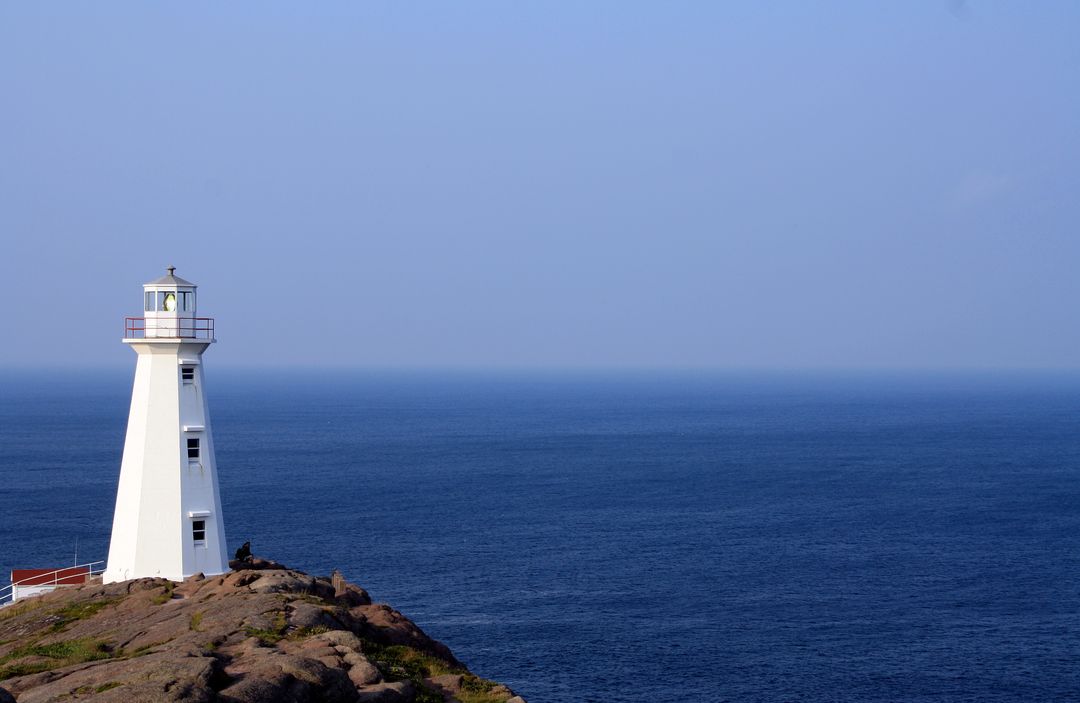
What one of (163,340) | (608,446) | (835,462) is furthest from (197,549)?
(608,446)

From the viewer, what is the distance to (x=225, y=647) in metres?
26.8

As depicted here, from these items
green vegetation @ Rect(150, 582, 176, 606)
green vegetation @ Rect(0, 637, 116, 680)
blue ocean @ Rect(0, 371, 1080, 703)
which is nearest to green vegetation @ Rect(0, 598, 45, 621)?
green vegetation @ Rect(150, 582, 176, 606)

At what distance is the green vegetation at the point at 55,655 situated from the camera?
2698 cm

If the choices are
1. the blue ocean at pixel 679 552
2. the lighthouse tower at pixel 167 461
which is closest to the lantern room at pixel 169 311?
the lighthouse tower at pixel 167 461

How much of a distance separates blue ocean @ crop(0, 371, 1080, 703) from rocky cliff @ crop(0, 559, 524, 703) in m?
17.6

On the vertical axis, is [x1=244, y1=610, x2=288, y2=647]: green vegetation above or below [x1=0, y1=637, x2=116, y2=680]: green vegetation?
above

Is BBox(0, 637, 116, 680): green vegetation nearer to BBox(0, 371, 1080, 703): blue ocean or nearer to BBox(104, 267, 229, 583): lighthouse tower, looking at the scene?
BBox(104, 267, 229, 583): lighthouse tower

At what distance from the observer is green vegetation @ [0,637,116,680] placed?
26984 millimetres

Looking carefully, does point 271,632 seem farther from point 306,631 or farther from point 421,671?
point 421,671

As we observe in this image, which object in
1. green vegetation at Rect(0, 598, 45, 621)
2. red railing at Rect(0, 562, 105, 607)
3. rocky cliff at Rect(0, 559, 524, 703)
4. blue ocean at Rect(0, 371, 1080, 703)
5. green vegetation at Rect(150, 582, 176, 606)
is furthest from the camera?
blue ocean at Rect(0, 371, 1080, 703)

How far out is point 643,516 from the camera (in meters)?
94.9

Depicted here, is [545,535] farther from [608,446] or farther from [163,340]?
[608,446]

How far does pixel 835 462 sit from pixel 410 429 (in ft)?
255

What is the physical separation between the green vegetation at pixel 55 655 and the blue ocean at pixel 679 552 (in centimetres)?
2204
